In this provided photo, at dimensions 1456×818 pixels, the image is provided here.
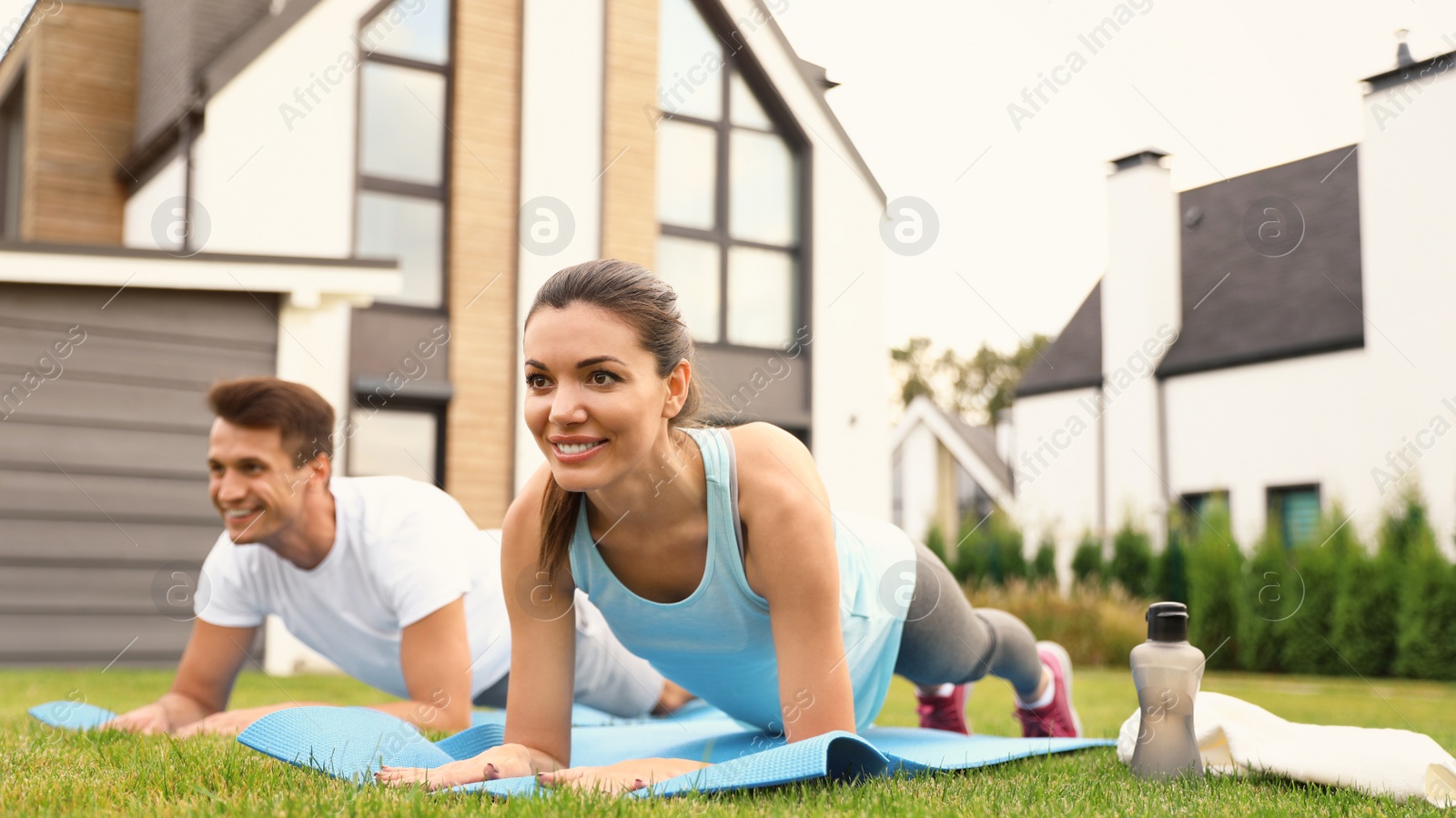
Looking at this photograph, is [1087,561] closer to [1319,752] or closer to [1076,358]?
[1076,358]

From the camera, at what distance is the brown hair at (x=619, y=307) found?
253 cm

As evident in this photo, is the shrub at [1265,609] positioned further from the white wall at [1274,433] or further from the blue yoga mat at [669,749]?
the blue yoga mat at [669,749]

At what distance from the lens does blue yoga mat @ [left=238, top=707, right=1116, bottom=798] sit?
2.41 m

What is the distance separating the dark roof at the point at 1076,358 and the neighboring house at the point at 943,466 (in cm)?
567

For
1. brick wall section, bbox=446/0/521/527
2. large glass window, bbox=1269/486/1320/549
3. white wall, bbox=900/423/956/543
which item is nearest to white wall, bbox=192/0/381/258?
brick wall section, bbox=446/0/521/527

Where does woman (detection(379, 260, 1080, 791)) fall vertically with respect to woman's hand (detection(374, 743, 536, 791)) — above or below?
above

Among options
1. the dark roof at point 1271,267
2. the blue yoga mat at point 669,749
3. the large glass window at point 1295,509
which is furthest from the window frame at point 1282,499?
the blue yoga mat at point 669,749

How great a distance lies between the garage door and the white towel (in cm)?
736

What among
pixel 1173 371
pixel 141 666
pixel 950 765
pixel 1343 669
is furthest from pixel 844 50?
pixel 1173 371

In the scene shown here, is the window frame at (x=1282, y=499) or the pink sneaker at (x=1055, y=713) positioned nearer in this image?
the pink sneaker at (x=1055, y=713)

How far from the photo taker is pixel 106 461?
819 centimetres

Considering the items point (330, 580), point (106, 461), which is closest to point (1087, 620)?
point (106, 461)

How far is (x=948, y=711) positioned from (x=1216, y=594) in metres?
9.92

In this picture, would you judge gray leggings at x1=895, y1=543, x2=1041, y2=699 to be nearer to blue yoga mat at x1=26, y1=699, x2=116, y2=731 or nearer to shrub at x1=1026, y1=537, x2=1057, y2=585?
blue yoga mat at x1=26, y1=699, x2=116, y2=731
